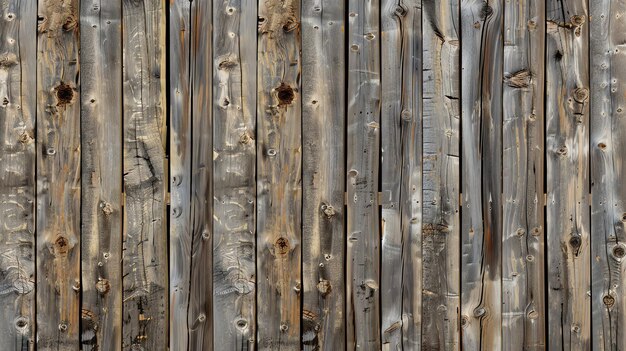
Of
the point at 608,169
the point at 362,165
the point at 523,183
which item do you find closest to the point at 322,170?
the point at 362,165

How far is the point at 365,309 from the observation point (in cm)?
295

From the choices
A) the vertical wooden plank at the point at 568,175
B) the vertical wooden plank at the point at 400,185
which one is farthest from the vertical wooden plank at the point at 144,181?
the vertical wooden plank at the point at 568,175

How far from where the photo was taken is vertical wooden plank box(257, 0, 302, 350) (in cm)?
293

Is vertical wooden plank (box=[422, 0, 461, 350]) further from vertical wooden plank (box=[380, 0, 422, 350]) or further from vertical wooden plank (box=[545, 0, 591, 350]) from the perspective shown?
vertical wooden plank (box=[545, 0, 591, 350])

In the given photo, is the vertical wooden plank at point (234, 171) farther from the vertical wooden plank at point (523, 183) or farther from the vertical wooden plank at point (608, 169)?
the vertical wooden plank at point (608, 169)

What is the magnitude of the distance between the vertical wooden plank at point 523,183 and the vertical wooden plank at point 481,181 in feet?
0.12

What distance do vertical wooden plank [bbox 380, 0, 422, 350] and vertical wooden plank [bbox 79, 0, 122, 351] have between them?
123 cm

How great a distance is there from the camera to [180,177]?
2936 millimetres

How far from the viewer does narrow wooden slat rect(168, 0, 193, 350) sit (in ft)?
9.62

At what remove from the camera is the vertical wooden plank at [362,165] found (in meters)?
2.94

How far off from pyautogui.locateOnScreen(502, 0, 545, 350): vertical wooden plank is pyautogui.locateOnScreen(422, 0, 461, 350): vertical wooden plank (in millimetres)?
232

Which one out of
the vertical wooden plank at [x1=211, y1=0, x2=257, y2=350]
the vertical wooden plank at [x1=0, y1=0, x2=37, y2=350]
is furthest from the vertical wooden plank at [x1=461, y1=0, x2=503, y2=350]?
the vertical wooden plank at [x1=0, y1=0, x2=37, y2=350]

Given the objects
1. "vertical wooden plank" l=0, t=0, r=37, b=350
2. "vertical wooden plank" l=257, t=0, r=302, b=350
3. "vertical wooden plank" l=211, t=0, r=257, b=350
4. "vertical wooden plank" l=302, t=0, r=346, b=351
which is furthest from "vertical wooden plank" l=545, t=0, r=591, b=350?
"vertical wooden plank" l=0, t=0, r=37, b=350

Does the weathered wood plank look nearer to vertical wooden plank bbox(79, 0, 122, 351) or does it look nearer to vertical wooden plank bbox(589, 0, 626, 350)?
vertical wooden plank bbox(79, 0, 122, 351)
